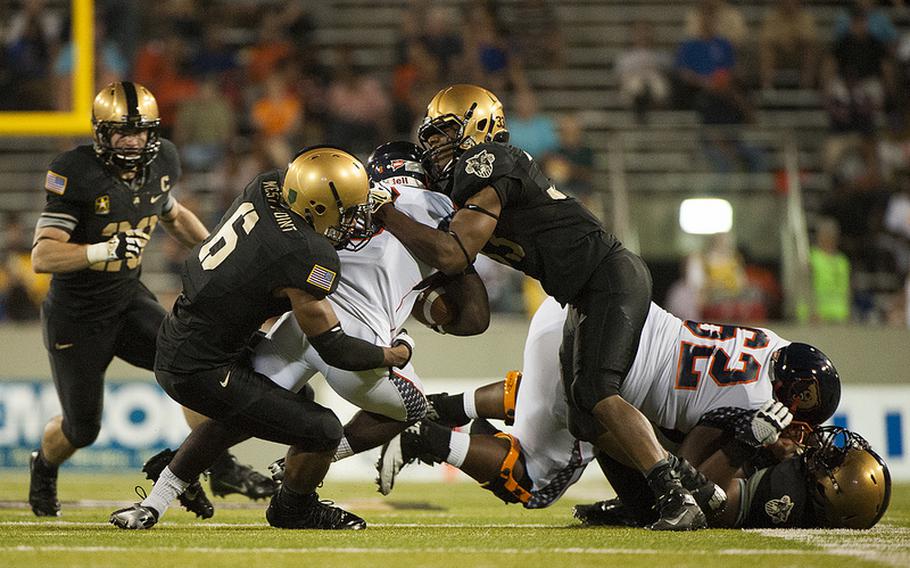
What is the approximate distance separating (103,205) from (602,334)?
2446 mm

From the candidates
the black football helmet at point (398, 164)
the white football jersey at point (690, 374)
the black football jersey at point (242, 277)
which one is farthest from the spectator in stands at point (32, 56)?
the white football jersey at point (690, 374)

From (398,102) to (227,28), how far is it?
7.11 ft

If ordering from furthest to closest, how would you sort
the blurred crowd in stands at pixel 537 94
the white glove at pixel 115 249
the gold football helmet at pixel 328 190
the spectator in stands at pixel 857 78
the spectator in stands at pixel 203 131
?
the spectator in stands at pixel 857 78 → the spectator in stands at pixel 203 131 → the blurred crowd in stands at pixel 537 94 → the white glove at pixel 115 249 → the gold football helmet at pixel 328 190

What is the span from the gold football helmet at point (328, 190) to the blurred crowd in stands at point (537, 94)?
487 centimetres

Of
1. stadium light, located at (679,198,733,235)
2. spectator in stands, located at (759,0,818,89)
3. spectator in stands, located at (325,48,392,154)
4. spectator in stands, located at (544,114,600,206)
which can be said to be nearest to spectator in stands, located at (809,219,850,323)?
stadium light, located at (679,198,733,235)

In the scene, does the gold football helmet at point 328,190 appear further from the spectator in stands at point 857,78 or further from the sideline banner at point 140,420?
the spectator in stands at point 857,78

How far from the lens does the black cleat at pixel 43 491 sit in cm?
573

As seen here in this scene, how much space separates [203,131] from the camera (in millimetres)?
10961

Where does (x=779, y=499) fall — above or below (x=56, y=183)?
below

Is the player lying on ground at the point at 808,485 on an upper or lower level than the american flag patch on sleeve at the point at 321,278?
lower

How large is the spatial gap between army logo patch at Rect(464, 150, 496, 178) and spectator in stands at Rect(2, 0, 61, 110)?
190 inches

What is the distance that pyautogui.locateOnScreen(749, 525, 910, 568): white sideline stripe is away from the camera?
13.5ft

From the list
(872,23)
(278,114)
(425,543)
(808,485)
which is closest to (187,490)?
(425,543)

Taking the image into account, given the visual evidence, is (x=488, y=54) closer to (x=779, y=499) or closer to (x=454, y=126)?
(x=454, y=126)
